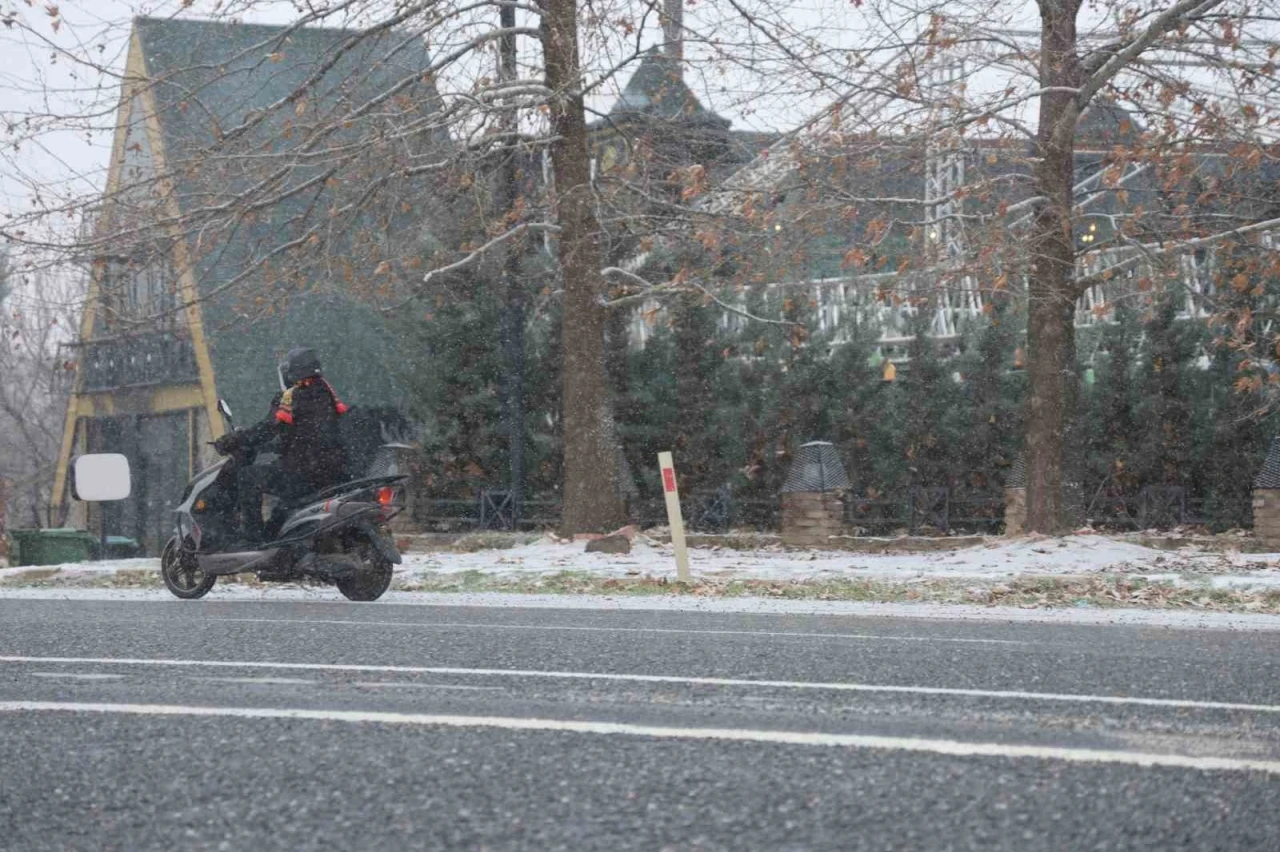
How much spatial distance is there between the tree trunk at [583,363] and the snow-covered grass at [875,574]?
668 millimetres

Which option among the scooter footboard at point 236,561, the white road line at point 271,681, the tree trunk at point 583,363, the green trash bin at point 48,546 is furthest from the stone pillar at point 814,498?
the white road line at point 271,681

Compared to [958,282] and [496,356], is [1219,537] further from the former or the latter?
[496,356]

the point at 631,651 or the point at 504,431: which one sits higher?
the point at 504,431

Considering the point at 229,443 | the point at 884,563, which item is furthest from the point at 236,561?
the point at 884,563

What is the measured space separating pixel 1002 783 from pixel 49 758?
2628 mm

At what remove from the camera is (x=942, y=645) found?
7383mm

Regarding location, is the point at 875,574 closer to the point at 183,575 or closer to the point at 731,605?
the point at 731,605

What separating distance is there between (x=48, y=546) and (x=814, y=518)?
883 cm

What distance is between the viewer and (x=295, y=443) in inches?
441

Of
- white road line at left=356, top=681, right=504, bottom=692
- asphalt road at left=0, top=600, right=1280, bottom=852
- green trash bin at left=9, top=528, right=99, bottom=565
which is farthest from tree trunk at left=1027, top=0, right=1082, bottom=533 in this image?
white road line at left=356, top=681, right=504, bottom=692

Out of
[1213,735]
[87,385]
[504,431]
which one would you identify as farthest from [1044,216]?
[87,385]

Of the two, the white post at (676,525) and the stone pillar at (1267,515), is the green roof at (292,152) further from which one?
the stone pillar at (1267,515)

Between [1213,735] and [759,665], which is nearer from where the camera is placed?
[1213,735]

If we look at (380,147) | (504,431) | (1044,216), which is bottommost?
(504,431)
